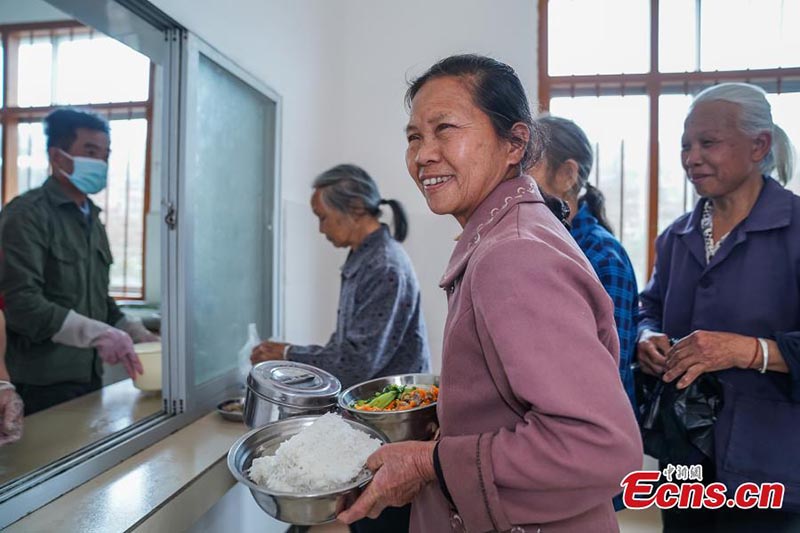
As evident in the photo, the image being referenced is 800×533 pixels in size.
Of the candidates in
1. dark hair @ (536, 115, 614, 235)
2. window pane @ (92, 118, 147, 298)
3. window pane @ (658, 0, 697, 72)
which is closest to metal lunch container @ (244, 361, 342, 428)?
dark hair @ (536, 115, 614, 235)

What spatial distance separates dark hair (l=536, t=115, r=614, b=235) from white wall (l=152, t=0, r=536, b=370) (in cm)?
140

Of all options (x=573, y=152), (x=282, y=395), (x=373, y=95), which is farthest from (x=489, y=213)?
(x=373, y=95)

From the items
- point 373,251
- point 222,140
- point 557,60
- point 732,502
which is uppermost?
point 557,60

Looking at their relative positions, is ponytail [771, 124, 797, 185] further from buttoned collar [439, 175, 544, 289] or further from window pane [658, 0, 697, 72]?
window pane [658, 0, 697, 72]

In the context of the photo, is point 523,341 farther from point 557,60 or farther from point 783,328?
point 557,60

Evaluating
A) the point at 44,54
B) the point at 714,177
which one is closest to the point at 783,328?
the point at 714,177

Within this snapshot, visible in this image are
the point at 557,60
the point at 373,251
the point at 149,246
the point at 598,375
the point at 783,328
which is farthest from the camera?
the point at 149,246

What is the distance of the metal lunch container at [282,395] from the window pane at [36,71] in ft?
9.51

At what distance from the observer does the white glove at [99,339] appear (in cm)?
171

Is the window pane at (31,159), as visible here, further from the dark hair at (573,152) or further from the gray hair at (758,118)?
the gray hair at (758,118)

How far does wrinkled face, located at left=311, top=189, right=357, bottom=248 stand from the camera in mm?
1893

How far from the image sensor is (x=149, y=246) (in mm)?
3391

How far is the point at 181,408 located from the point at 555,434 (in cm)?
130

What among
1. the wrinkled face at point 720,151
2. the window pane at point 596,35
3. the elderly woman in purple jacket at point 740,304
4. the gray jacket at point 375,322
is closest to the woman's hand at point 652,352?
the elderly woman in purple jacket at point 740,304
